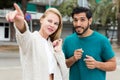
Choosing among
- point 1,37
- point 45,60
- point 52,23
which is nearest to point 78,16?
point 52,23

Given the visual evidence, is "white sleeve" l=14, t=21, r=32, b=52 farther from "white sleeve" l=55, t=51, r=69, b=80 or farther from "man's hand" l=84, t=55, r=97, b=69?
"man's hand" l=84, t=55, r=97, b=69

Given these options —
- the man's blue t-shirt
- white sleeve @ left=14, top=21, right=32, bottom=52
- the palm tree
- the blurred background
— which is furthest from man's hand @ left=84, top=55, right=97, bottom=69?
the palm tree

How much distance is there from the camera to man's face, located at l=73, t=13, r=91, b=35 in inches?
158

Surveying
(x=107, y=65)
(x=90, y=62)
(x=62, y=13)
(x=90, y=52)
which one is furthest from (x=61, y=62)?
(x=62, y=13)

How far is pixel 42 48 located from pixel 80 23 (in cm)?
58

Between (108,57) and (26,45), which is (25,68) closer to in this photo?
(26,45)

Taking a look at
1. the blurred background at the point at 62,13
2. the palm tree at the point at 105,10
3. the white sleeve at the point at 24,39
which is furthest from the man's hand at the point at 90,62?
the palm tree at the point at 105,10

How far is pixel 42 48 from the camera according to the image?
3.63 metres

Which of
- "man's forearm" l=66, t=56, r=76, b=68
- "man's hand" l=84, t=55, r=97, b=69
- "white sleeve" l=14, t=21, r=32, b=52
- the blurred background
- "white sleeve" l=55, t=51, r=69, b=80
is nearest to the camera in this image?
"white sleeve" l=14, t=21, r=32, b=52

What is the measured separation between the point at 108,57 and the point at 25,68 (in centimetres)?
101

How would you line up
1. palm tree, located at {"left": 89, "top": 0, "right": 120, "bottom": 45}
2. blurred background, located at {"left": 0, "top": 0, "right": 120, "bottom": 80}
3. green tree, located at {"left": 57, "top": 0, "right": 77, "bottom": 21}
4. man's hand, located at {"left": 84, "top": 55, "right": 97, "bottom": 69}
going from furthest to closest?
green tree, located at {"left": 57, "top": 0, "right": 77, "bottom": 21} < blurred background, located at {"left": 0, "top": 0, "right": 120, "bottom": 80} < palm tree, located at {"left": 89, "top": 0, "right": 120, "bottom": 45} < man's hand, located at {"left": 84, "top": 55, "right": 97, "bottom": 69}

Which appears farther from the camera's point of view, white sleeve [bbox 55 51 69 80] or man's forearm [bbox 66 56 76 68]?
man's forearm [bbox 66 56 76 68]

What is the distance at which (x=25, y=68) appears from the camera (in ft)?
11.8

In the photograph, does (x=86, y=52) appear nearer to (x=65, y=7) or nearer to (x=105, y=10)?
(x=105, y=10)
